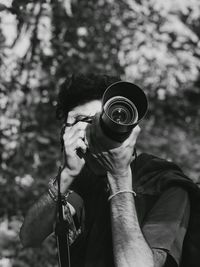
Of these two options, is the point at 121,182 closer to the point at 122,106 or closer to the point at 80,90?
the point at 122,106

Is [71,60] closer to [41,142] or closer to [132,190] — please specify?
[41,142]

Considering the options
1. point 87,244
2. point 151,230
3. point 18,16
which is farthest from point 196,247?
point 18,16

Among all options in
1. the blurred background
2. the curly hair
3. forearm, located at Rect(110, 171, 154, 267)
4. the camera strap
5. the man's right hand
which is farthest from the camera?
the blurred background

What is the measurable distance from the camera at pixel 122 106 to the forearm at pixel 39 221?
0.47 meters

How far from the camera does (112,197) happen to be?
149 centimetres

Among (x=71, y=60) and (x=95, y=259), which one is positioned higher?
(x=95, y=259)

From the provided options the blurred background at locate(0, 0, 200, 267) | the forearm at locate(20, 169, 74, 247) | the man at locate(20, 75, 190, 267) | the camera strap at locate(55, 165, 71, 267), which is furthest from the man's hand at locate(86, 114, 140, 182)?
the blurred background at locate(0, 0, 200, 267)

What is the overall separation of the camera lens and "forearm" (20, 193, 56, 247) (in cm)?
47

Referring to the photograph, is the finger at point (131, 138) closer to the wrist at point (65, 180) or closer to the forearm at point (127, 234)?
the forearm at point (127, 234)

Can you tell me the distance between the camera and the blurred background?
288cm

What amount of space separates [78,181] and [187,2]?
203cm

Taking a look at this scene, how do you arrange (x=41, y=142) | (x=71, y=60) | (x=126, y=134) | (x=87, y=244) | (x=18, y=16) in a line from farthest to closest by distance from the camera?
(x=71, y=60)
(x=41, y=142)
(x=18, y=16)
(x=87, y=244)
(x=126, y=134)

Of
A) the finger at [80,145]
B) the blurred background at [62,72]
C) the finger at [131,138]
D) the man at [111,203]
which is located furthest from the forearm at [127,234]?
the blurred background at [62,72]

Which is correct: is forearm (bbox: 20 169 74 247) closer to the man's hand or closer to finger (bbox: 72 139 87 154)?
finger (bbox: 72 139 87 154)
